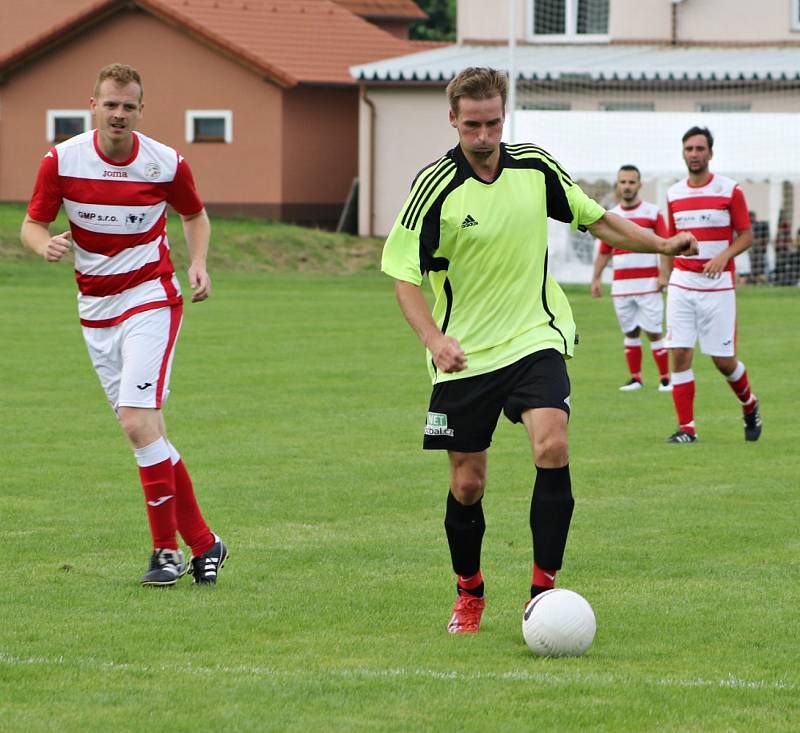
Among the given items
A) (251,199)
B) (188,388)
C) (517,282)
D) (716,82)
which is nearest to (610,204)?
(716,82)

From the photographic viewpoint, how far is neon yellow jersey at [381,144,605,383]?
656 cm

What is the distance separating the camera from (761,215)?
37750 mm

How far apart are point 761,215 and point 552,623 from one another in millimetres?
32775

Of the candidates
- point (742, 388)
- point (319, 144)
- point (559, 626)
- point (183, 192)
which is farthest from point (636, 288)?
point (319, 144)

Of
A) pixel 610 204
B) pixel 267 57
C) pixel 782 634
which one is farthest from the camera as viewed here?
pixel 267 57

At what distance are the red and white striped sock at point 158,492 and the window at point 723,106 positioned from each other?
101ft

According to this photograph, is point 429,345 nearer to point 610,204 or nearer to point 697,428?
point 697,428

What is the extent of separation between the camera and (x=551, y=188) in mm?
6785

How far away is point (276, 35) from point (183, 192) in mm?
37475

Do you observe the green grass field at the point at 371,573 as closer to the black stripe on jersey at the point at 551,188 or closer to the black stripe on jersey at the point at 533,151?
the black stripe on jersey at the point at 551,188

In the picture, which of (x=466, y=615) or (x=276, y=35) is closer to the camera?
(x=466, y=615)

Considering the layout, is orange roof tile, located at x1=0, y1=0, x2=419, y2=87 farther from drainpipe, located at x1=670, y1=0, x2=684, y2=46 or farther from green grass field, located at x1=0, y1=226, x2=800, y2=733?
green grass field, located at x1=0, y1=226, x2=800, y2=733

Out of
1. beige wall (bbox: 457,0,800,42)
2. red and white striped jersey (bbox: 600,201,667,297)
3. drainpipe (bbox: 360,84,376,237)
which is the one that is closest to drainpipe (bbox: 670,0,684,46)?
beige wall (bbox: 457,0,800,42)

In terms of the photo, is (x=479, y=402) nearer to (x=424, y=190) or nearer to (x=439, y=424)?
(x=439, y=424)
